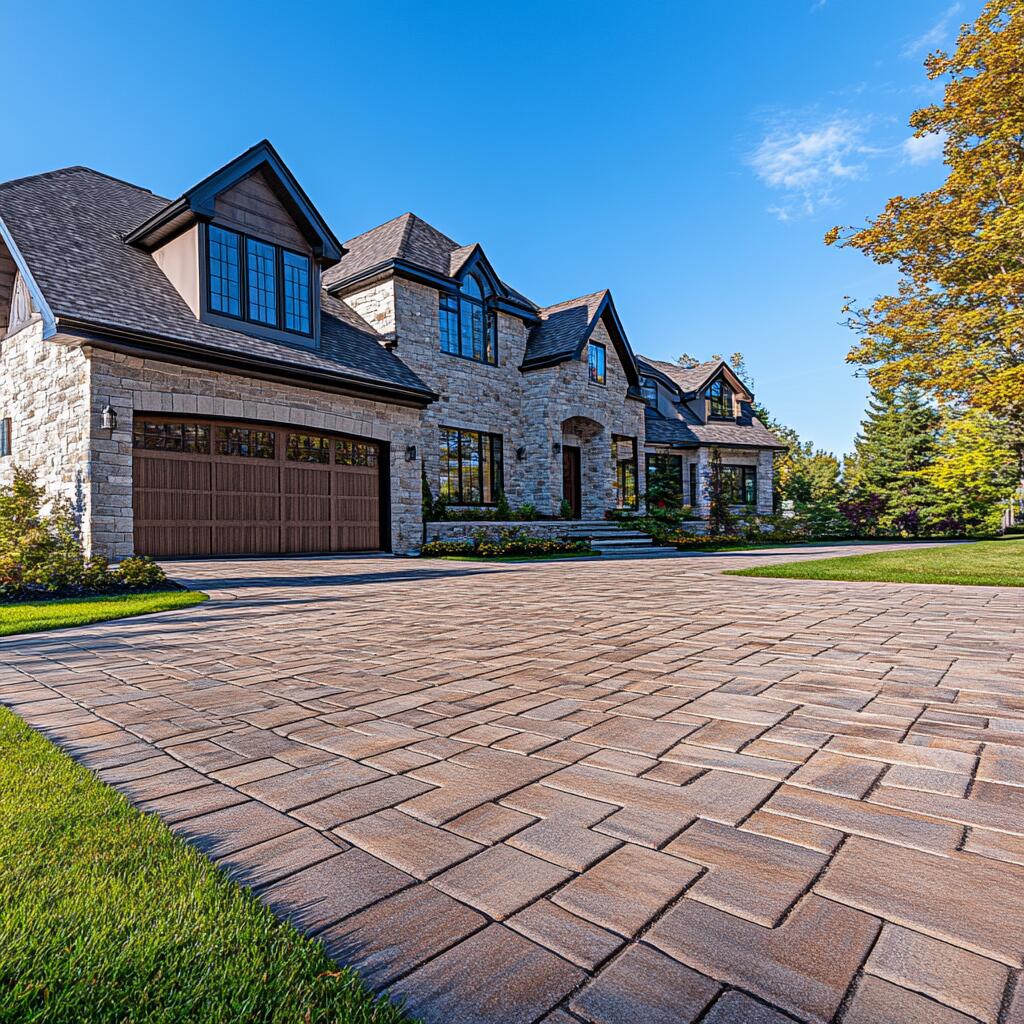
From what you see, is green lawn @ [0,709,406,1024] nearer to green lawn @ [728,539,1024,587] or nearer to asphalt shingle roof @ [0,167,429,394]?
green lawn @ [728,539,1024,587]

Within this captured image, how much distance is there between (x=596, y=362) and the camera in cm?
1945

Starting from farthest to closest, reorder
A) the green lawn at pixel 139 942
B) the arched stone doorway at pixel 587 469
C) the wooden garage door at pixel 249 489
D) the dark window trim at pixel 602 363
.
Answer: the arched stone doorway at pixel 587 469 → the dark window trim at pixel 602 363 → the wooden garage door at pixel 249 489 → the green lawn at pixel 139 942

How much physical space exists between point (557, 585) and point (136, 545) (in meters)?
7.57

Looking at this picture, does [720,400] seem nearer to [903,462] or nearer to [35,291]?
[903,462]

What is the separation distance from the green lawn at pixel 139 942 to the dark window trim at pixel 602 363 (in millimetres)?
18229

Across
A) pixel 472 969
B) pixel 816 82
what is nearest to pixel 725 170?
pixel 816 82

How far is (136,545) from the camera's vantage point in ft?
34.1

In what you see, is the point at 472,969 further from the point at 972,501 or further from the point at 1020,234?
the point at 972,501

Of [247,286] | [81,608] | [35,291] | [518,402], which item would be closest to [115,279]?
[35,291]

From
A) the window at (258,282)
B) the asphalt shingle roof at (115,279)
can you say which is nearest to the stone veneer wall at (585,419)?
the asphalt shingle roof at (115,279)

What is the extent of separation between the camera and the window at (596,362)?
19.2 meters

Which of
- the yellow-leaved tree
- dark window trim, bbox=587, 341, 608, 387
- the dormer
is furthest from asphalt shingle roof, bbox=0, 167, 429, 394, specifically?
the yellow-leaved tree

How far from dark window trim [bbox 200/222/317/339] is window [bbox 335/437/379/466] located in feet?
7.78

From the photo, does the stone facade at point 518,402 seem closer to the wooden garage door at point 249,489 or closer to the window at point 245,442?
the wooden garage door at point 249,489
